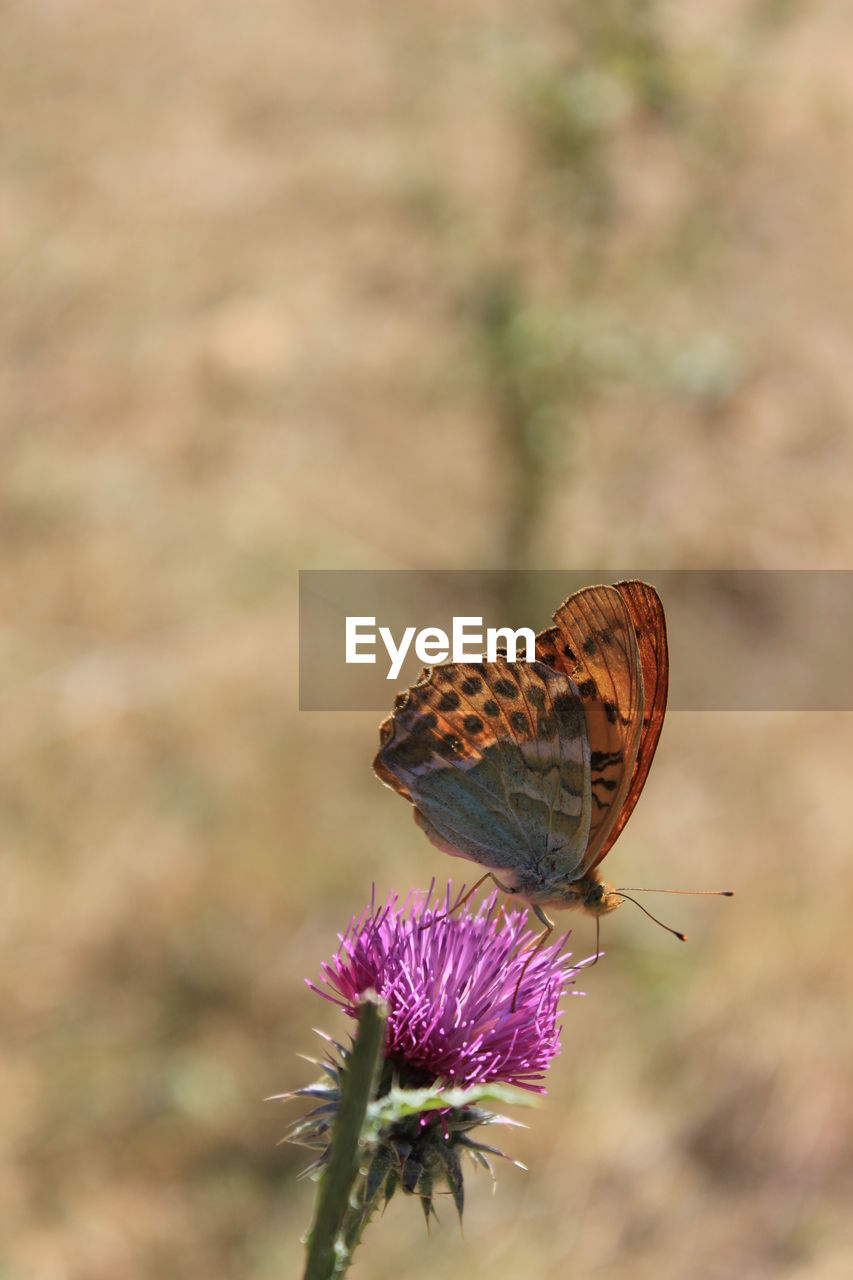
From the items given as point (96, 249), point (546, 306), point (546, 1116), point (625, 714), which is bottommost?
point (546, 1116)

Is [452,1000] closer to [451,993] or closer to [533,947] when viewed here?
[451,993]

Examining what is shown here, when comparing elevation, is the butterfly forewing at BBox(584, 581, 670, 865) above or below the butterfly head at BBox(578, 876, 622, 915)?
above

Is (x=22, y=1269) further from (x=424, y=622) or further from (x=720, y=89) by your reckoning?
(x=720, y=89)

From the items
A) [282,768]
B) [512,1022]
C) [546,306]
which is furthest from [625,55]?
[512,1022]
